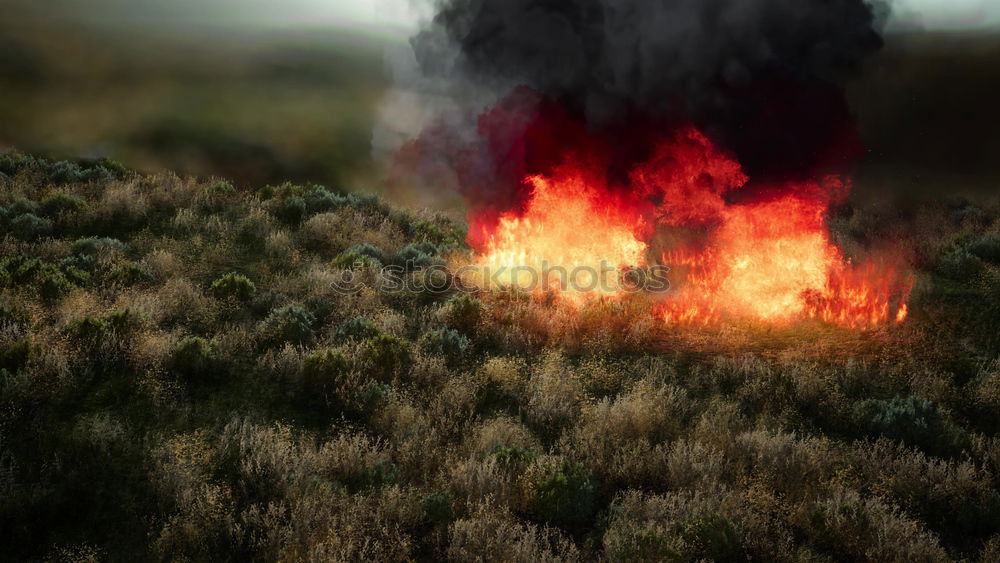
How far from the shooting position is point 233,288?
10.5 metres

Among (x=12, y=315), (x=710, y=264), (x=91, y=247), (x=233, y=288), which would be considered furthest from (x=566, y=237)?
(x=91, y=247)

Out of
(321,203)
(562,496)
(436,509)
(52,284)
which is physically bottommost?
(436,509)

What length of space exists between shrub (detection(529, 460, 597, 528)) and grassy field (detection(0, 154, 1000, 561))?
0.02 m

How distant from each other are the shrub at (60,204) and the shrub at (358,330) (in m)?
8.84

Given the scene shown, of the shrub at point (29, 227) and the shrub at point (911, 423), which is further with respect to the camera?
the shrub at point (29, 227)

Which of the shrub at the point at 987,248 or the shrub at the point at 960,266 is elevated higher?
the shrub at the point at 987,248

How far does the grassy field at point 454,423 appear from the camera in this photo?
527 centimetres

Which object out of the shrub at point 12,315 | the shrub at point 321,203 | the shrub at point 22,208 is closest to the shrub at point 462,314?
the shrub at point 12,315

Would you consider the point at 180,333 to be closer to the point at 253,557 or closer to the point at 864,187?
the point at 253,557

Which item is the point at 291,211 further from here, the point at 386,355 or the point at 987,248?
the point at 987,248

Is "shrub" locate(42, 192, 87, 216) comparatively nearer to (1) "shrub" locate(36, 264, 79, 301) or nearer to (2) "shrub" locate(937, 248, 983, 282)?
(1) "shrub" locate(36, 264, 79, 301)

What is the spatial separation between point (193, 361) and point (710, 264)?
10.6m

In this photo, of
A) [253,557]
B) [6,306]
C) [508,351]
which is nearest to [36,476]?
[253,557]

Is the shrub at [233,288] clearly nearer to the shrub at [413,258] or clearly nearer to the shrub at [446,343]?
the shrub at [413,258]
